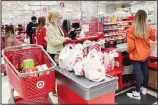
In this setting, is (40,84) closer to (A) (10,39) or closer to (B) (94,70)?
(B) (94,70)

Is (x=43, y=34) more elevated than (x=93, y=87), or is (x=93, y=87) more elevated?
(x=43, y=34)

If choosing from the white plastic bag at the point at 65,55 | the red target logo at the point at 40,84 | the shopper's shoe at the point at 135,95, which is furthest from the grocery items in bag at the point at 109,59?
the red target logo at the point at 40,84

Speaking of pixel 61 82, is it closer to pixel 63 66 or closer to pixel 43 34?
pixel 63 66

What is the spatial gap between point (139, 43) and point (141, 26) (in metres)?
0.30

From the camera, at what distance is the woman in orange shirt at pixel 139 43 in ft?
9.95

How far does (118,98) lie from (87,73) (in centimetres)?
181

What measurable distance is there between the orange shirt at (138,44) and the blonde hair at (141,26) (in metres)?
0.09

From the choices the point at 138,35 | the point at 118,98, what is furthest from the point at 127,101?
the point at 138,35

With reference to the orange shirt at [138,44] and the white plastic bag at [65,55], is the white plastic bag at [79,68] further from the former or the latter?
the orange shirt at [138,44]

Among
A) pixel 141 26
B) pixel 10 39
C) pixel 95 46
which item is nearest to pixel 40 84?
pixel 95 46

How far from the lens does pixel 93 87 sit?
5.22 feet

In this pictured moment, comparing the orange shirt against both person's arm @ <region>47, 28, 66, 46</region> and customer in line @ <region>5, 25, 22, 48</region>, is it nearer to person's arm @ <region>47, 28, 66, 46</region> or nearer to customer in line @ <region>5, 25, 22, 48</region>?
person's arm @ <region>47, 28, 66, 46</region>

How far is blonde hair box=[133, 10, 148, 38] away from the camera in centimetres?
301

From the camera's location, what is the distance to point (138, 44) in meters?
3.15
